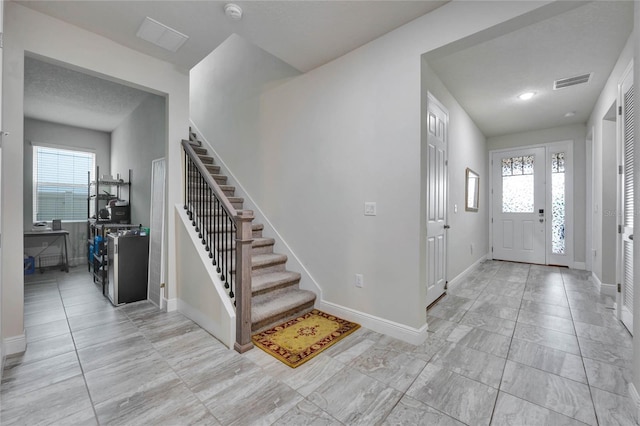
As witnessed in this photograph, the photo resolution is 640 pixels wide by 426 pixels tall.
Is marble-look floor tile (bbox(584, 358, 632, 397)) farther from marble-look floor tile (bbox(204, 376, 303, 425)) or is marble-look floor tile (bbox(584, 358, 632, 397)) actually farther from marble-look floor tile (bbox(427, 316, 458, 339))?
marble-look floor tile (bbox(204, 376, 303, 425))

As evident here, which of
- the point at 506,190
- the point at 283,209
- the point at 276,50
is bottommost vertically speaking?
the point at 283,209

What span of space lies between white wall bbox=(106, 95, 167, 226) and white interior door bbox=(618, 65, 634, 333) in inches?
195

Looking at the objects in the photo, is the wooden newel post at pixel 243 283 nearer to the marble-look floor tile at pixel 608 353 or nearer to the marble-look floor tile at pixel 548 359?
the marble-look floor tile at pixel 548 359

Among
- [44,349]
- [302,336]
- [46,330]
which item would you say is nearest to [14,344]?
[44,349]

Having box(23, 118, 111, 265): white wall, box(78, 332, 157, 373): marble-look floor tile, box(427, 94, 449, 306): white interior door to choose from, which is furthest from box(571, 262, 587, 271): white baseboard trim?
box(23, 118, 111, 265): white wall

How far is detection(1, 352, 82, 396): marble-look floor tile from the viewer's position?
172 centimetres

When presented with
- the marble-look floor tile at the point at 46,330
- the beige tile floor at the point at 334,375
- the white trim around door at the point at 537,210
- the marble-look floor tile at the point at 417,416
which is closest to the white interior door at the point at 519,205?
the white trim around door at the point at 537,210

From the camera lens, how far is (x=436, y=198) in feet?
10.3

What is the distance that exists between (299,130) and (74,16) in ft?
7.16

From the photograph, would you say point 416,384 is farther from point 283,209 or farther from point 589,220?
point 589,220

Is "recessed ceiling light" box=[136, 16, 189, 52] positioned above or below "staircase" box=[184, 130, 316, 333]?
above

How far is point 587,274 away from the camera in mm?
4621

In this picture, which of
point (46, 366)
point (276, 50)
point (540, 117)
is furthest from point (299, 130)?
point (540, 117)

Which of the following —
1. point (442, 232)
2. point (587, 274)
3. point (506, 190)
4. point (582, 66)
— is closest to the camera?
point (582, 66)
